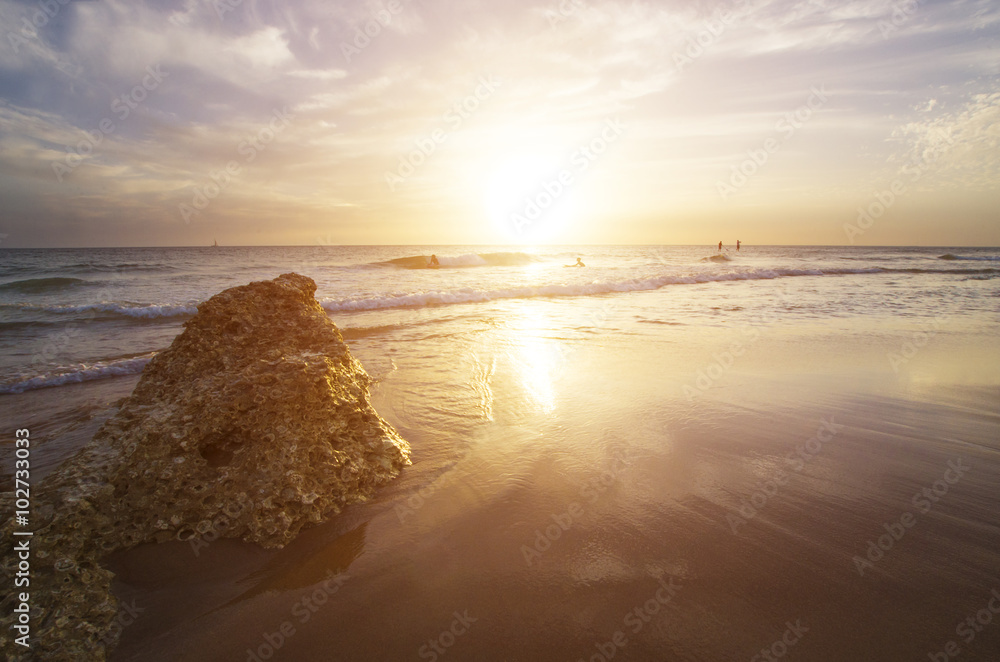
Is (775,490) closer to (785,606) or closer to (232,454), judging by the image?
(785,606)

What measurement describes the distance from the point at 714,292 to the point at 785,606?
633 inches

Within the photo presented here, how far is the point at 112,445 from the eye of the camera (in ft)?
9.25

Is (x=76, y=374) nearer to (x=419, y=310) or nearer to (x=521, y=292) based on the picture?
(x=419, y=310)

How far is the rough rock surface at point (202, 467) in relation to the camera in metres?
2.07

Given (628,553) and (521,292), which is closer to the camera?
(628,553)

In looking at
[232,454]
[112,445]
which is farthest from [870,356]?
[112,445]

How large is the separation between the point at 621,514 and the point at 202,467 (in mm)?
2923

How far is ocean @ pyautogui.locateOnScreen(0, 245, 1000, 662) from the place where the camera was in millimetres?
2080

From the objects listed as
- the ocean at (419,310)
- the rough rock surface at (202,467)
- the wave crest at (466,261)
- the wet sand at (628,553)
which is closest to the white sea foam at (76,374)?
the ocean at (419,310)

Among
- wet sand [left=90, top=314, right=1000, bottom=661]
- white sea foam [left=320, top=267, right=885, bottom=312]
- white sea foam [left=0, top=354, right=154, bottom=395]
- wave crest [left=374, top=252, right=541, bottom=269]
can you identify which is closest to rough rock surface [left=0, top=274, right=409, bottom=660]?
wet sand [left=90, top=314, right=1000, bottom=661]

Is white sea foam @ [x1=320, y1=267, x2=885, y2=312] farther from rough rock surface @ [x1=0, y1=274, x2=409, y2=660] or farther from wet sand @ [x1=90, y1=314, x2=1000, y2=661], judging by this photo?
rough rock surface @ [x1=0, y1=274, x2=409, y2=660]

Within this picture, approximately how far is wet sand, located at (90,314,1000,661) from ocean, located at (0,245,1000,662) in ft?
0.05

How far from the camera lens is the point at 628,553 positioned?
8.44ft

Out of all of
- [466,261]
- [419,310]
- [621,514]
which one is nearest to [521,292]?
[419,310]
